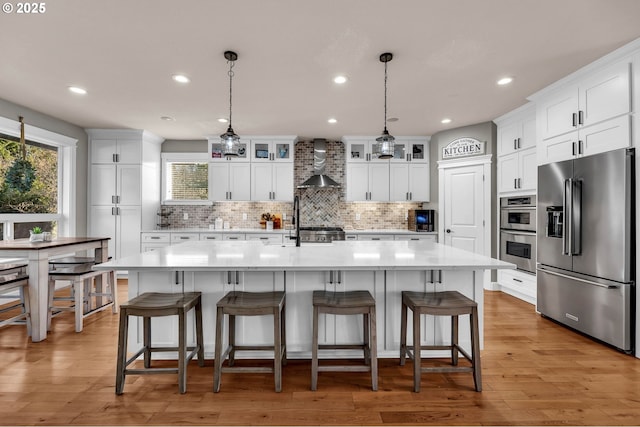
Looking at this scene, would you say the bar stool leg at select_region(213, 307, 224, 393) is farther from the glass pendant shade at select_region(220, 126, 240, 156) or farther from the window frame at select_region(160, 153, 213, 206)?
the window frame at select_region(160, 153, 213, 206)

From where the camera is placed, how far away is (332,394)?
2.18m

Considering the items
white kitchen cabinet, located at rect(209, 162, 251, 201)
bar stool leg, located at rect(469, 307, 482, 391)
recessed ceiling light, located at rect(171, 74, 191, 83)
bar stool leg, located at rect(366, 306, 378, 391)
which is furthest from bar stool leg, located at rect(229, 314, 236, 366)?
white kitchen cabinet, located at rect(209, 162, 251, 201)

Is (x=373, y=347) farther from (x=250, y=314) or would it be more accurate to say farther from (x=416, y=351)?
(x=250, y=314)

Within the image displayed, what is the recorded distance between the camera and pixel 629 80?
281 cm

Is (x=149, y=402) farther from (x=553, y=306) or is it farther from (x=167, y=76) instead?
(x=553, y=306)

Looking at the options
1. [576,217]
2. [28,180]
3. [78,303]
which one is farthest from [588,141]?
[28,180]

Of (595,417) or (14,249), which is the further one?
(14,249)

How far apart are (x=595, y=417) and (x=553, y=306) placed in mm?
1813

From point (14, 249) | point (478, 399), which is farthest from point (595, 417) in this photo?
point (14, 249)

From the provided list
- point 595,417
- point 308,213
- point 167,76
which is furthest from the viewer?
point 308,213

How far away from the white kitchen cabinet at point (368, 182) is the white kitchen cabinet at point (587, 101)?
262 cm

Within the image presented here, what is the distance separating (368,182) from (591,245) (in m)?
3.50

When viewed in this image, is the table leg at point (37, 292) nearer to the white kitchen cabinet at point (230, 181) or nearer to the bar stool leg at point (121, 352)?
the bar stool leg at point (121, 352)

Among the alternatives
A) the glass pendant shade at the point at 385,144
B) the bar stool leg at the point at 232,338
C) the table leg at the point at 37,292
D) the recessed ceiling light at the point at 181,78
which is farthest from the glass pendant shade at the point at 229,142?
the table leg at the point at 37,292
